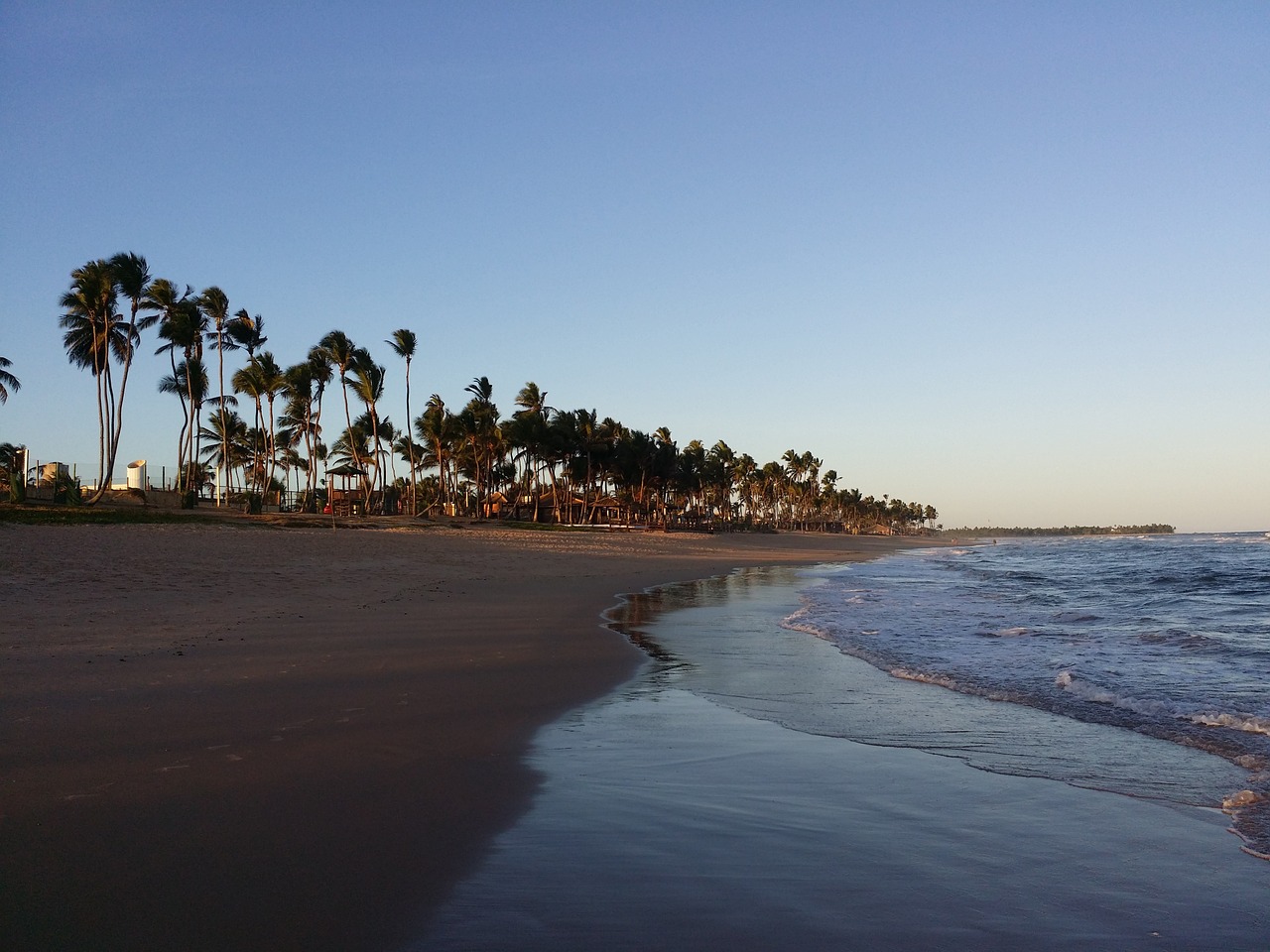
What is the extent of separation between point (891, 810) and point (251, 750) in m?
4.21

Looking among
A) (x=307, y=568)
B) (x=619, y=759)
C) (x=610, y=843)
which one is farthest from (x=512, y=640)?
(x=307, y=568)

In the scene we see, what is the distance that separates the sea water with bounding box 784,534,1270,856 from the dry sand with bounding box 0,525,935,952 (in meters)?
3.85

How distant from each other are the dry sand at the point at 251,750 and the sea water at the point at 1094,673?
3845mm

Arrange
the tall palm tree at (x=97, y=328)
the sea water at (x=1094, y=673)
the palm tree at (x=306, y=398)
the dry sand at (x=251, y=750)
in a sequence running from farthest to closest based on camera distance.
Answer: the palm tree at (x=306, y=398)
the tall palm tree at (x=97, y=328)
the sea water at (x=1094, y=673)
the dry sand at (x=251, y=750)

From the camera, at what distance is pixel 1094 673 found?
10.7 m

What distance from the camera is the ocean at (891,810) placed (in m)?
3.55

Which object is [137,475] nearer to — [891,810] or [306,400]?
[306,400]

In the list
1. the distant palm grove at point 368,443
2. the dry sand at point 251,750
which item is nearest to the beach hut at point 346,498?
the distant palm grove at point 368,443

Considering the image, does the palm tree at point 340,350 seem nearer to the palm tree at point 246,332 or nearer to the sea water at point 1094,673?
the palm tree at point 246,332

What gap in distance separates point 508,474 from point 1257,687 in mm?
91351

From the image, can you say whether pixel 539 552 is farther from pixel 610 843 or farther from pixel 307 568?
pixel 610 843

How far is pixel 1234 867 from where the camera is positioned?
438 cm

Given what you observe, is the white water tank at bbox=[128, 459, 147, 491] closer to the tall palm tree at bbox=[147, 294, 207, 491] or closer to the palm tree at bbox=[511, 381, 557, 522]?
the tall palm tree at bbox=[147, 294, 207, 491]

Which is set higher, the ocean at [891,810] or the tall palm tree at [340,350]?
the tall palm tree at [340,350]
